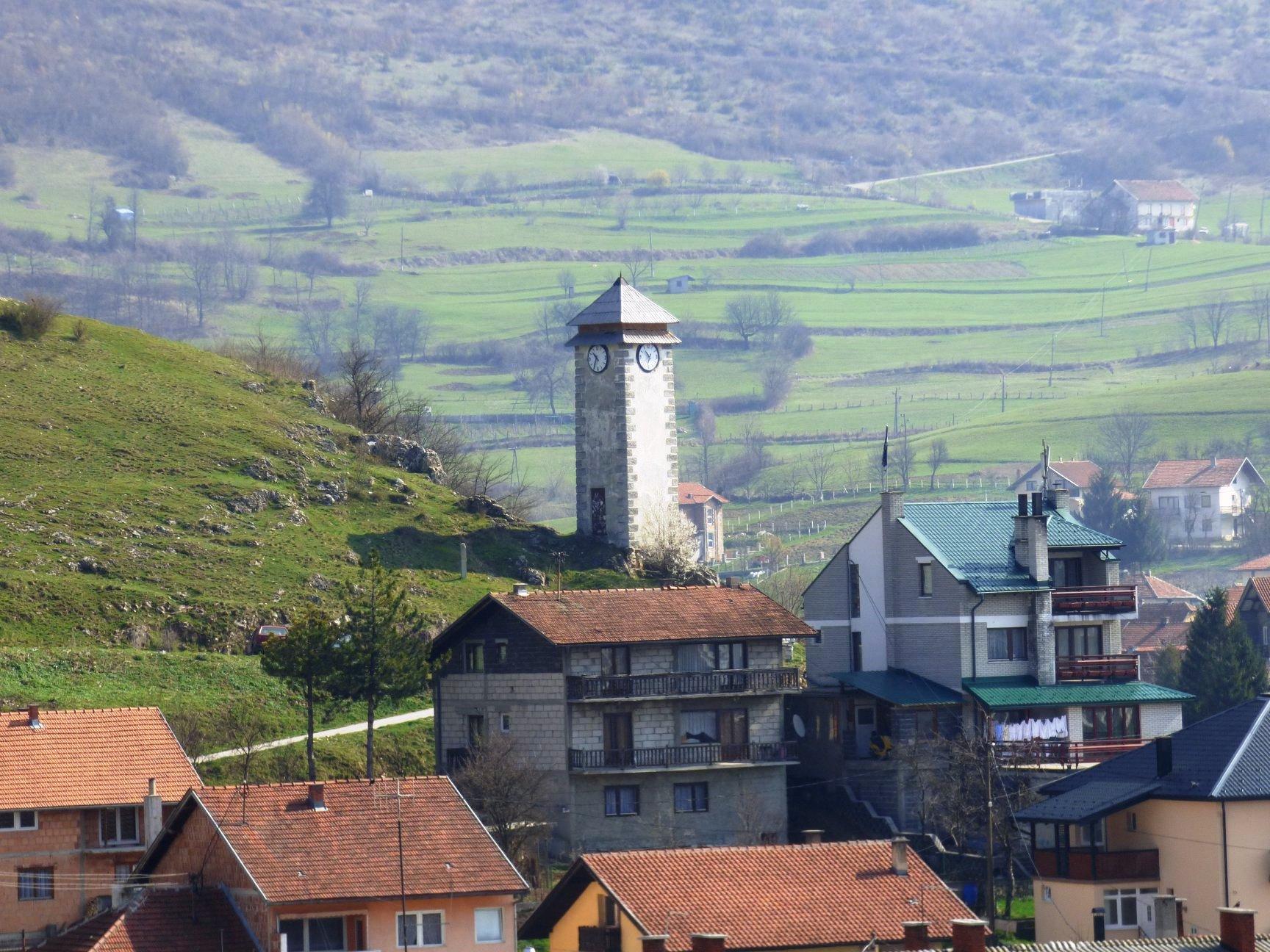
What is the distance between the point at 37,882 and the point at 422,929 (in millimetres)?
12189

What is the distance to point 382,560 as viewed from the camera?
87.0 metres

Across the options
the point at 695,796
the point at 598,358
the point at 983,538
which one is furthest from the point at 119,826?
the point at 598,358

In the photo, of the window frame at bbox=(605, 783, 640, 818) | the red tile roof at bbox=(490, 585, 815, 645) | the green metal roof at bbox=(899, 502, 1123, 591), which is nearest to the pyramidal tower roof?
the green metal roof at bbox=(899, 502, 1123, 591)

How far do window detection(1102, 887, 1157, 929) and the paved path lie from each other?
77.3ft

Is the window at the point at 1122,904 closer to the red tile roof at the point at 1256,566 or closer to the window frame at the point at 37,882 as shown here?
the window frame at the point at 37,882

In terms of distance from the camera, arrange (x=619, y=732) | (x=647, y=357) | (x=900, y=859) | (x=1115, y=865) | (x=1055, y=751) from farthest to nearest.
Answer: (x=647, y=357)
(x=1055, y=751)
(x=619, y=732)
(x=1115, y=865)
(x=900, y=859)

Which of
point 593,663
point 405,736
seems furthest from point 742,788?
point 405,736

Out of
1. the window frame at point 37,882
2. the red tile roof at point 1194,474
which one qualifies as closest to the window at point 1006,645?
the window frame at point 37,882

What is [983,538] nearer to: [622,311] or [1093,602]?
[1093,602]

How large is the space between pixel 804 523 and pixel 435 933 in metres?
144

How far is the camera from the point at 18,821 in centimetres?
5412

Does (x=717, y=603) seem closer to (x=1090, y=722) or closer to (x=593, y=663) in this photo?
(x=593, y=663)

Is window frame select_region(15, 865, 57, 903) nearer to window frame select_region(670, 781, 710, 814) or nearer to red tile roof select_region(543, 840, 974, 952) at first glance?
red tile roof select_region(543, 840, 974, 952)

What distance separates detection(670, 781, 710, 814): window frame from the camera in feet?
220
